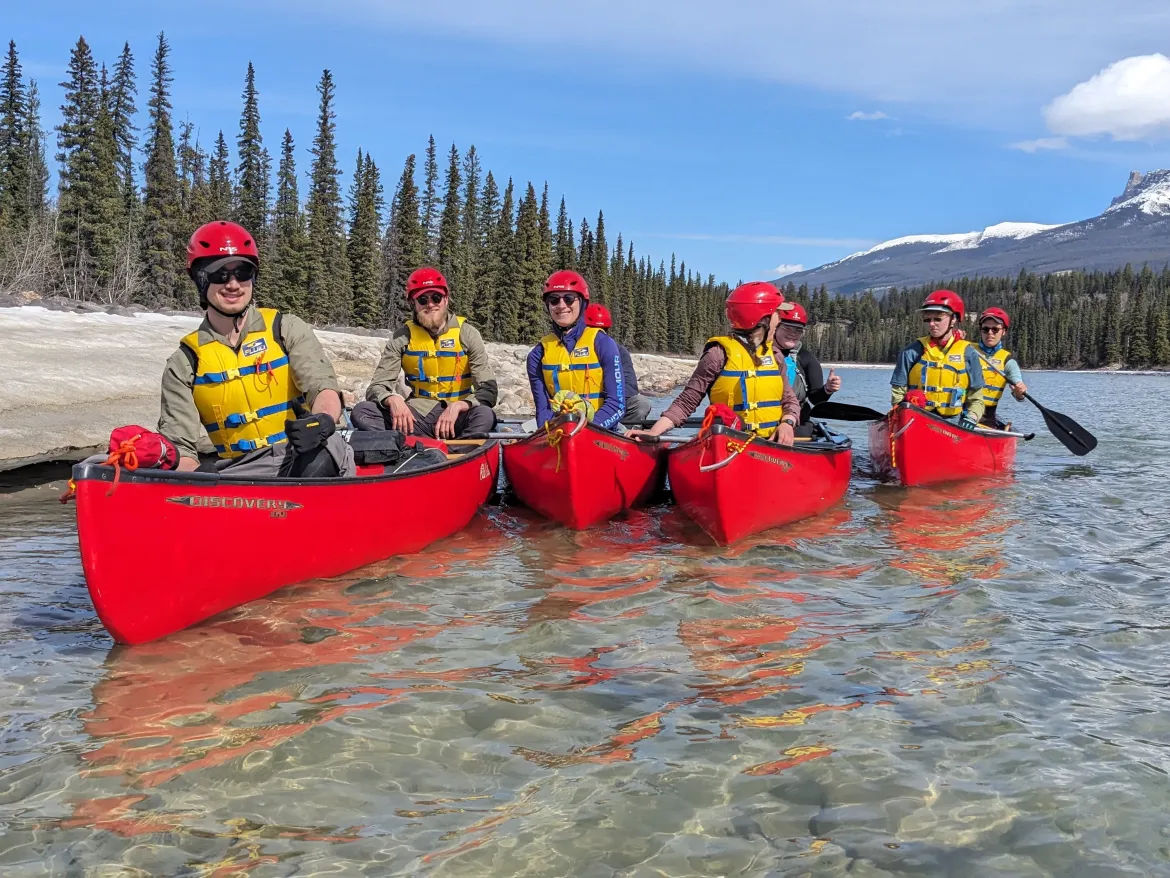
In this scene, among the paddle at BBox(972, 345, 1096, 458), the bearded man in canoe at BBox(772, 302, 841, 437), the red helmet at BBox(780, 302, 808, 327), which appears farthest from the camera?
the paddle at BBox(972, 345, 1096, 458)

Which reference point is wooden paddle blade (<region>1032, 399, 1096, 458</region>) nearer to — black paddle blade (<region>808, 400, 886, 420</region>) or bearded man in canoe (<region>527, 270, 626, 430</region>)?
black paddle blade (<region>808, 400, 886, 420</region>)

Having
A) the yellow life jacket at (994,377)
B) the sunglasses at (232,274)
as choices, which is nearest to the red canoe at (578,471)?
the sunglasses at (232,274)

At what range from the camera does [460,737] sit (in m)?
4.23

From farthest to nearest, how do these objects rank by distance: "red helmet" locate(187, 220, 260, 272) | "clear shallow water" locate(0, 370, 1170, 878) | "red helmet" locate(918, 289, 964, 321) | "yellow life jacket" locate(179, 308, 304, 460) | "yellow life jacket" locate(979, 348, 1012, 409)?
"yellow life jacket" locate(979, 348, 1012, 409) → "red helmet" locate(918, 289, 964, 321) → "yellow life jacket" locate(179, 308, 304, 460) → "red helmet" locate(187, 220, 260, 272) → "clear shallow water" locate(0, 370, 1170, 878)

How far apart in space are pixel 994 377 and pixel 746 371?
22.2 ft

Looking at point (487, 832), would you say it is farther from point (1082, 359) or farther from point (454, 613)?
point (1082, 359)

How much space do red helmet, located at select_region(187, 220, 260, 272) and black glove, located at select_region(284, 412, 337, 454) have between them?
109 centimetres

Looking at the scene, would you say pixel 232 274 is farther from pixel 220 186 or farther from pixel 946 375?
pixel 220 186

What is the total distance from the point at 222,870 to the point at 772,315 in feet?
23.6

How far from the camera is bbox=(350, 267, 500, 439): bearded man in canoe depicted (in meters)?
9.95

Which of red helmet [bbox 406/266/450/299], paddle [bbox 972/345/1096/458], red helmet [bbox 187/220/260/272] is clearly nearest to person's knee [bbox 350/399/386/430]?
red helmet [bbox 406/266/450/299]

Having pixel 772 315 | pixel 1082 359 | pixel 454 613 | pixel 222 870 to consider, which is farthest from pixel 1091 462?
pixel 1082 359

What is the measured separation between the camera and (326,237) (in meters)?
63.5

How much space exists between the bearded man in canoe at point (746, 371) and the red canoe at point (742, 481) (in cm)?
37
